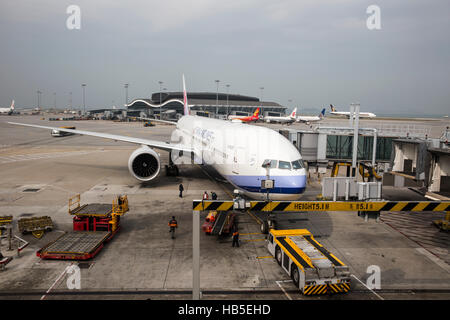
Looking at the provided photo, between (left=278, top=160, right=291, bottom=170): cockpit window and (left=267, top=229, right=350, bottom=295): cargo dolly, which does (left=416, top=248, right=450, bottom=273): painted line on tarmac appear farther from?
(left=278, top=160, right=291, bottom=170): cockpit window

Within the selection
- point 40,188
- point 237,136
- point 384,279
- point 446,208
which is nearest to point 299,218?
point 237,136

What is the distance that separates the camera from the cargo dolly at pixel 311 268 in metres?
10.9

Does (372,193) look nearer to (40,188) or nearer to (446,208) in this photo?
(446,208)

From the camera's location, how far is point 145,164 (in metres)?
25.3

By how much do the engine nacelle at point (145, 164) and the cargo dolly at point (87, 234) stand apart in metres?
6.92

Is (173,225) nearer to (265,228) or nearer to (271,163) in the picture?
(265,228)

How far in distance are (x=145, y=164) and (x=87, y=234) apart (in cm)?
1039

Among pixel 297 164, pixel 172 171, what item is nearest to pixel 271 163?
pixel 297 164

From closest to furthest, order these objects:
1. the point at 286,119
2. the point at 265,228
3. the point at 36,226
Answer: the point at 36,226, the point at 265,228, the point at 286,119

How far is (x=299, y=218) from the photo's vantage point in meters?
19.3

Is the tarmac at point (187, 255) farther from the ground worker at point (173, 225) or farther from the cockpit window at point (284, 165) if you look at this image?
the cockpit window at point (284, 165)

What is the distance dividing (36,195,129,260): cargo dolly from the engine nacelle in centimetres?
692

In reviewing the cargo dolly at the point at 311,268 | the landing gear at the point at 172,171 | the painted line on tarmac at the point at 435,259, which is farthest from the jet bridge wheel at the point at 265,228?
the landing gear at the point at 172,171

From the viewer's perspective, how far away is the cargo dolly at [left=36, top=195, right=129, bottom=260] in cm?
1327
